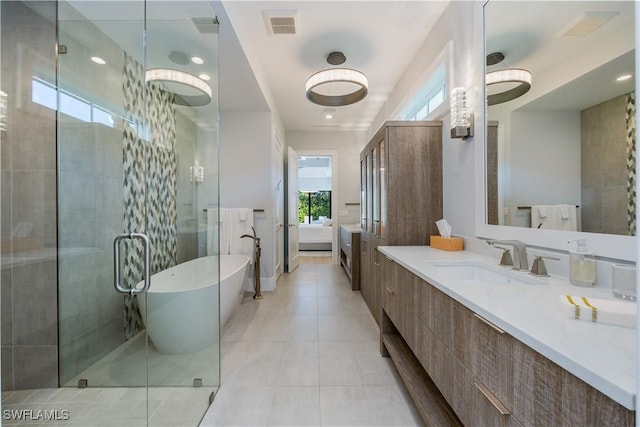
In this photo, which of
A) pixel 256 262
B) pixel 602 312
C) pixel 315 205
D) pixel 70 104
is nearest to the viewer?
pixel 602 312

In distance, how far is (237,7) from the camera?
2.26 metres

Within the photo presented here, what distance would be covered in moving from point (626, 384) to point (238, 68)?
326 centimetres

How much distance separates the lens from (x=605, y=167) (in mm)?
1066

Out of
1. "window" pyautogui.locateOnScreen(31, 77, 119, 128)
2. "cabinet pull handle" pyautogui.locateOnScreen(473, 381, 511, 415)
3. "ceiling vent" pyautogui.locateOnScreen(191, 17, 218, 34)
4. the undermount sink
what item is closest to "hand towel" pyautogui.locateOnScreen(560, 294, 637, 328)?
"cabinet pull handle" pyautogui.locateOnScreen(473, 381, 511, 415)

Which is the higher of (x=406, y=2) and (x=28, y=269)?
(x=406, y=2)

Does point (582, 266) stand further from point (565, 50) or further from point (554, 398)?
point (565, 50)

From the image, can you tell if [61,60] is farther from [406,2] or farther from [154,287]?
[406,2]

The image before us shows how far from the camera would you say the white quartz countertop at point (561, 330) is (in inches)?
19.7

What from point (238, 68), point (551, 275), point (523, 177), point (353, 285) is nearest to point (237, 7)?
point (238, 68)

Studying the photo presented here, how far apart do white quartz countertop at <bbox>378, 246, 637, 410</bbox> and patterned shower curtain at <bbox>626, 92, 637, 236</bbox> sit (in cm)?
29

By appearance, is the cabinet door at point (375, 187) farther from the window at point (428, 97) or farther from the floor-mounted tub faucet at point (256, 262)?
the floor-mounted tub faucet at point (256, 262)

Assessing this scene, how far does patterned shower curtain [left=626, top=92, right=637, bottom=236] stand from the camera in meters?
0.91

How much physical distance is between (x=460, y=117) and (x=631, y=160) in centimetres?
113

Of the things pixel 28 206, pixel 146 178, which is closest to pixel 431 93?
pixel 146 178
